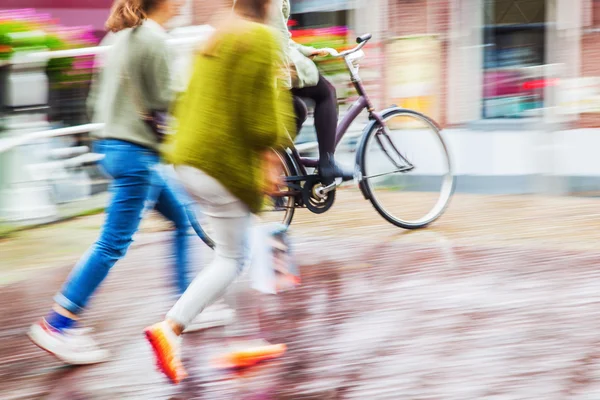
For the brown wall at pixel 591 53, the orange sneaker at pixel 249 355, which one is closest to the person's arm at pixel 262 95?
the orange sneaker at pixel 249 355

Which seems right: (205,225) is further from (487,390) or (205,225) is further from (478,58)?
(478,58)

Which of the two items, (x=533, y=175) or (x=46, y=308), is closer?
(x=46, y=308)

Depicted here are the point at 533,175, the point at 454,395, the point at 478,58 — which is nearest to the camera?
the point at 454,395

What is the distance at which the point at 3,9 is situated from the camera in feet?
40.3

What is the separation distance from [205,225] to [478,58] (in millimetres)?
5893

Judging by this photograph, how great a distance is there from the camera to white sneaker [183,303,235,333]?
182 inches

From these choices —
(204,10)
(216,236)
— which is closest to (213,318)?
(216,236)

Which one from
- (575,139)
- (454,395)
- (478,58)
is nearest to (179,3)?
(454,395)

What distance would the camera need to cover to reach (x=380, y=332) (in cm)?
433

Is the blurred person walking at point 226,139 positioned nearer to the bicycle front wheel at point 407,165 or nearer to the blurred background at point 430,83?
the bicycle front wheel at point 407,165

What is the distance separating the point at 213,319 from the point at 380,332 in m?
0.86

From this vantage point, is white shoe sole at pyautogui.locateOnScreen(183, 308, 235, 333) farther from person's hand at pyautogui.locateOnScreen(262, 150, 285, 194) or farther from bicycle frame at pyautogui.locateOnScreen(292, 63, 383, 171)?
bicycle frame at pyautogui.locateOnScreen(292, 63, 383, 171)

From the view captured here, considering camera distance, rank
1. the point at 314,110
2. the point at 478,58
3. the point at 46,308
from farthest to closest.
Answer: the point at 478,58
the point at 314,110
the point at 46,308

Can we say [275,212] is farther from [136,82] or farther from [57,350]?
[57,350]
